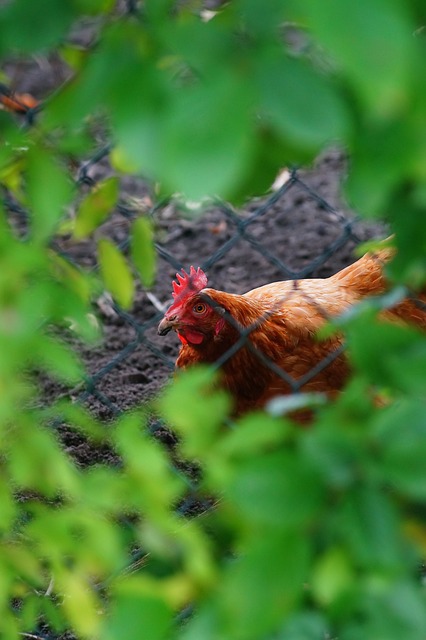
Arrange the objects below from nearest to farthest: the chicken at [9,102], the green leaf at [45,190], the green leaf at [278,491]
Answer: the green leaf at [278,491]
the green leaf at [45,190]
the chicken at [9,102]

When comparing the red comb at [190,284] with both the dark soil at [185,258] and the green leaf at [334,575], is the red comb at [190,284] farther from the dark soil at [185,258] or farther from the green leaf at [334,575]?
the green leaf at [334,575]

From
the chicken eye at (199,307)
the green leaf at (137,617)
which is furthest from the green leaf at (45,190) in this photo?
the chicken eye at (199,307)

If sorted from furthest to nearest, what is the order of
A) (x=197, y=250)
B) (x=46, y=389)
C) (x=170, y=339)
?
1. (x=197, y=250)
2. (x=170, y=339)
3. (x=46, y=389)

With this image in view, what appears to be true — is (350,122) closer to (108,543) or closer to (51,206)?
(51,206)

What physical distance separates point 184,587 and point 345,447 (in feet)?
0.78

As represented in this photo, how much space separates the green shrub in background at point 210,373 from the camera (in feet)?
2.42

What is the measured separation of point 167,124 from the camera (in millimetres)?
772

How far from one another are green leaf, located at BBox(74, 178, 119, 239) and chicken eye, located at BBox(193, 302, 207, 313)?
1.99 meters

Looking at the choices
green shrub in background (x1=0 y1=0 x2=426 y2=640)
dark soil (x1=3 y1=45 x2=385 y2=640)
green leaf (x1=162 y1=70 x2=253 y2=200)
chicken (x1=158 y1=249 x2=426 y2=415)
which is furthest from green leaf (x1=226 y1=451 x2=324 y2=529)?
dark soil (x1=3 y1=45 x2=385 y2=640)

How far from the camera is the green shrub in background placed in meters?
0.74

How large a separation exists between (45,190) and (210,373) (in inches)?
10.7

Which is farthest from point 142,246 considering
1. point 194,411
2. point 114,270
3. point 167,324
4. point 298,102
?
point 167,324

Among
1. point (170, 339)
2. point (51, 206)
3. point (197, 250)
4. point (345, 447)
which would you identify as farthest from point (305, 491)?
point (197, 250)

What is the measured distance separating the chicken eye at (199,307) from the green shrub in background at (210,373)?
213cm
